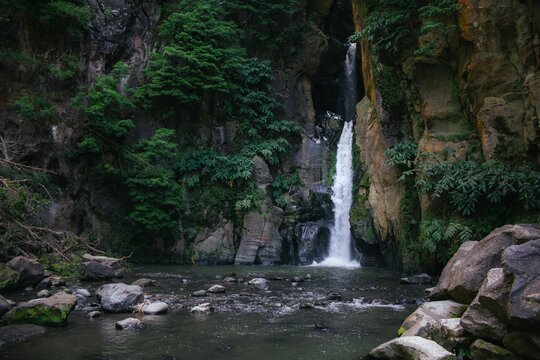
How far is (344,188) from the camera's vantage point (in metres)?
21.6

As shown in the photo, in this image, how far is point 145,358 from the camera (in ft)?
19.3

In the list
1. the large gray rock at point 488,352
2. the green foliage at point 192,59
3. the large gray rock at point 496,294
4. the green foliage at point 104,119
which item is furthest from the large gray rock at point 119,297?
the green foliage at point 192,59

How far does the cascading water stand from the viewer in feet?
64.3

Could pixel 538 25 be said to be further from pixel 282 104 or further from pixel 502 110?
pixel 282 104

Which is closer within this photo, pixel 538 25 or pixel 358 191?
pixel 538 25

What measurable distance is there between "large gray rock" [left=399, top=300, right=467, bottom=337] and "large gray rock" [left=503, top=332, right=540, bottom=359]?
3.78ft

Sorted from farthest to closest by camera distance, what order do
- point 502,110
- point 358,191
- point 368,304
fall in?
1. point 358,191
2. point 502,110
3. point 368,304

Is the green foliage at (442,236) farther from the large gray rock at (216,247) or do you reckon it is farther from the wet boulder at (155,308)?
the large gray rock at (216,247)

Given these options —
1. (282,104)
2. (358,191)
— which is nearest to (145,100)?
(282,104)

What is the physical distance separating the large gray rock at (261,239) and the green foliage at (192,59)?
6275mm

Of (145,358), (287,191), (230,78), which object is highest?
(230,78)

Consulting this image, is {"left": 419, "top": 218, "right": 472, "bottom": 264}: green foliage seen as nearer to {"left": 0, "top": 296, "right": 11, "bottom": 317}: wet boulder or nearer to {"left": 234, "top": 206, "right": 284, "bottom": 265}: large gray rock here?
{"left": 234, "top": 206, "right": 284, "bottom": 265}: large gray rock

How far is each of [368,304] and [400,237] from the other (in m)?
6.12

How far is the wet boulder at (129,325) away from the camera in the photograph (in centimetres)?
732
